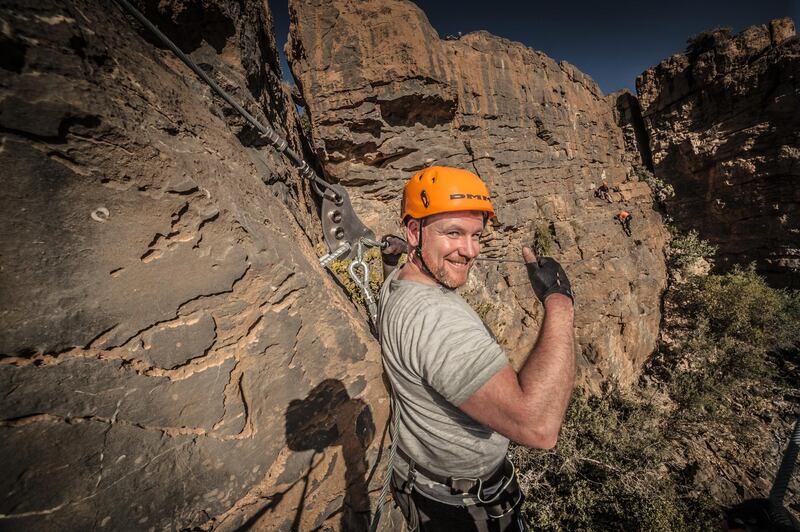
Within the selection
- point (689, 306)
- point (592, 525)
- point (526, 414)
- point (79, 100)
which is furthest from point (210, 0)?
point (689, 306)

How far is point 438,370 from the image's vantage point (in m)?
1.26

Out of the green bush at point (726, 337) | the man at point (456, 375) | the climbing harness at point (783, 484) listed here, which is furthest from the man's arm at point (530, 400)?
the green bush at point (726, 337)

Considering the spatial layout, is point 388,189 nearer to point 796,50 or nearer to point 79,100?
point 79,100

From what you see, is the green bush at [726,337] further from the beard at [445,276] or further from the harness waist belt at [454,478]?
the beard at [445,276]

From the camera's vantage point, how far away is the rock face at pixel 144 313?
3.78 ft

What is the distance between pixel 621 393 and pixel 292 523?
34.9ft

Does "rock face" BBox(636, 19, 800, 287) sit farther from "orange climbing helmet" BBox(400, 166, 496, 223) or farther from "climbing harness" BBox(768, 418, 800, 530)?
"orange climbing helmet" BBox(400, 166, 496, 223)

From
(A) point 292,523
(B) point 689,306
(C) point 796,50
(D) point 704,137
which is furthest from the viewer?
(D) point 704,137

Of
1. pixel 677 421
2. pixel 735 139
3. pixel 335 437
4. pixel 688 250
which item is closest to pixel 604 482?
pixel 677 421

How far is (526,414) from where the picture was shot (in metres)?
1.13

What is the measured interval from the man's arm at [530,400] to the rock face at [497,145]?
6.37 metres

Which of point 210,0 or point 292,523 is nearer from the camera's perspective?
point 292,523

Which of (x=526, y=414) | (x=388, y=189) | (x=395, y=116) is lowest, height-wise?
(x=526, y=414)

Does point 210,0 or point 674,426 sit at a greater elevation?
point 210,0
